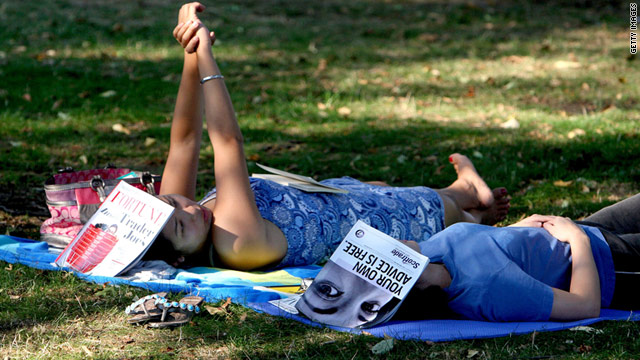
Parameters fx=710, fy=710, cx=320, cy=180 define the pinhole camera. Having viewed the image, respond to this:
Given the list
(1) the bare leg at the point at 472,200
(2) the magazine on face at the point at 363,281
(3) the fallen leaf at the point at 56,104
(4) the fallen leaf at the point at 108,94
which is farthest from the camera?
(4) the fallen leaf at the point at 108,94

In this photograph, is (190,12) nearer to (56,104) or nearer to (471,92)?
(56,104)

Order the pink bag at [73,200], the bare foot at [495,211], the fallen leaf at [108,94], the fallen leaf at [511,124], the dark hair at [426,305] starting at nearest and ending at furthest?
the dark hair at [426,305] → the pink bag at [73,200] → the bare foot at [495,211] → the fallen leaf at [511,124] → the fallen leaf at [108,94]

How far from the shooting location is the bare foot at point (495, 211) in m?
4.23

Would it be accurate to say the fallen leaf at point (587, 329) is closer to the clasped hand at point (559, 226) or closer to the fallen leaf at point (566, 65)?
the clasped hand at point (559, 226)

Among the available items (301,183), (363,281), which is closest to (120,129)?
(301,183)

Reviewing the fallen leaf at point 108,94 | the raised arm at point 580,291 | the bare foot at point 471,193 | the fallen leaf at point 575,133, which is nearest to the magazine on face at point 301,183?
the bare foot at point 471,193

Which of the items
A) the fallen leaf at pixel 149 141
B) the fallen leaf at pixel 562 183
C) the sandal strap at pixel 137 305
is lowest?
the fallen leaf at pixel 562 183

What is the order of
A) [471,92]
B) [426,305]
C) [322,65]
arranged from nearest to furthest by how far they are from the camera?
[426,305] → [471,92] → [322,65]

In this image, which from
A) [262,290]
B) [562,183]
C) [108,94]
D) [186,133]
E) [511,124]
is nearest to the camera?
[262,290]

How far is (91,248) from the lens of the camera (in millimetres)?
3375

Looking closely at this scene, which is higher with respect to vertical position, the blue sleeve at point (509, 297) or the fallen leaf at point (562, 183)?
the blue sleeve at point (509, 297)

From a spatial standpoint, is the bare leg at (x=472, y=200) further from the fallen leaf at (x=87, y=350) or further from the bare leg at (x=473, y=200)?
the fallen leaf at (x=87, y=350)

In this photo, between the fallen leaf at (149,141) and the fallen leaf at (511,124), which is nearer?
the fallen leaf at (149,141)

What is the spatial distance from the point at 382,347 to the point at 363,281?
0.91 feet
